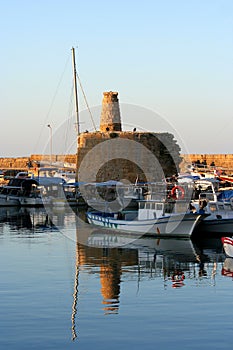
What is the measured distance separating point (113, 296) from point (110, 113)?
142 ft

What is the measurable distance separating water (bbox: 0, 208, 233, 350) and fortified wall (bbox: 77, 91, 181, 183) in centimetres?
3041

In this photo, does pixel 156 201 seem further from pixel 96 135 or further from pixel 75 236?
pixel 96 135

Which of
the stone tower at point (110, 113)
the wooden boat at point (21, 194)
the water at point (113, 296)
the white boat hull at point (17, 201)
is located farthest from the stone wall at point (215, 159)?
the water at point (113, 296)

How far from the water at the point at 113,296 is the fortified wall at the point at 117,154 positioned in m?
30.4

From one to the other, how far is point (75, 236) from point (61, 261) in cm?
739

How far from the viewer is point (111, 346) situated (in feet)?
39.6

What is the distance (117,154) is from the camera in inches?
2330

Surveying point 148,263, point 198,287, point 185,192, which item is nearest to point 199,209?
point 185,192

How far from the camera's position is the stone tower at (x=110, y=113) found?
191 ft

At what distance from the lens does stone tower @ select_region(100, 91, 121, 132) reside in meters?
58.3

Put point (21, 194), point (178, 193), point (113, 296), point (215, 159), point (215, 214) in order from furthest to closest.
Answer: point (215, 159) → point (21, 194) → point (178, 193) → point (215, 214) → point (113, 296)

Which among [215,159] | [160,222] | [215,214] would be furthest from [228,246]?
[215,159]

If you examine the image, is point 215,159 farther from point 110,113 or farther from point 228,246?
point 228,246

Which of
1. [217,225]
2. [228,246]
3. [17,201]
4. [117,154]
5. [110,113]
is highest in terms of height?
[110,113]
